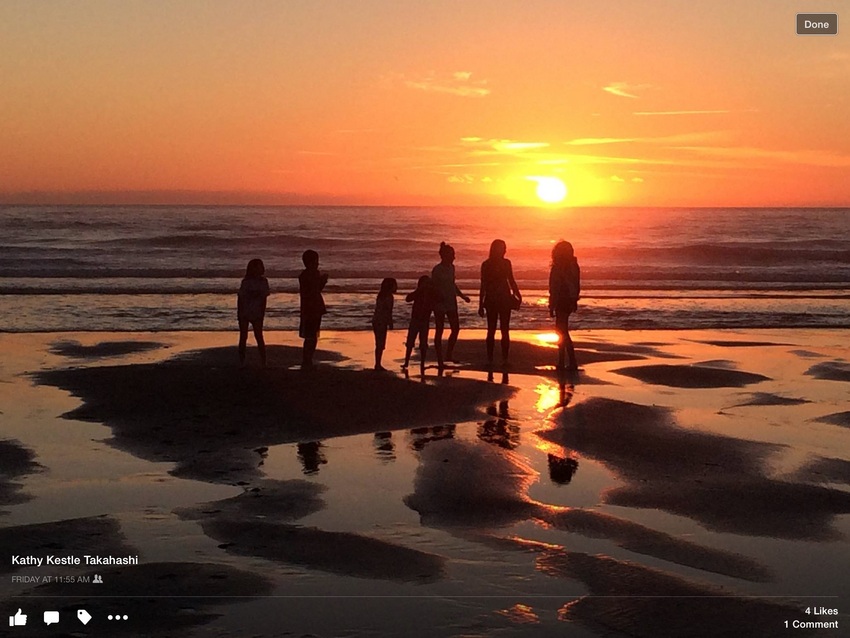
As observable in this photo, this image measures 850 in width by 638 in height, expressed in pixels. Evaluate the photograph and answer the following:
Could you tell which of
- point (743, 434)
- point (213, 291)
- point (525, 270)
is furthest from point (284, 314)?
point (525, 270)

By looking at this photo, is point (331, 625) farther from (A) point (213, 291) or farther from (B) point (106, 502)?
(A) point (213, 291)

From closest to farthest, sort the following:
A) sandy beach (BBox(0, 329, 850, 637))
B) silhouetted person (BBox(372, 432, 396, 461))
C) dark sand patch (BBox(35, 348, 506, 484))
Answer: sandy beach (BBox(0, 329, 850, 637)) < silhouetted person (BBox(372, 432, 396, 461)) < dark sand patch (BBox(35, 348, 506, 484))

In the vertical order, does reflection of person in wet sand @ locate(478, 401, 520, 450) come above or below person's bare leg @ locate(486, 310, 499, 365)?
below

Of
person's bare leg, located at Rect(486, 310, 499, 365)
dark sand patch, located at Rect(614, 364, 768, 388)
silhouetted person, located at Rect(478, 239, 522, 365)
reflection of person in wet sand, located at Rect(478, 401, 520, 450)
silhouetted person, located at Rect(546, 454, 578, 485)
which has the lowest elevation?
dark sand patch, located at Rect(614, 364, 768, 388)

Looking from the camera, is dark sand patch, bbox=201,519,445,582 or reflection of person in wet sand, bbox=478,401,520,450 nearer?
dark sand patch, bbox=201,519,445,582

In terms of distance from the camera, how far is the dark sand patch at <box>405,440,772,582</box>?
6.45 metres

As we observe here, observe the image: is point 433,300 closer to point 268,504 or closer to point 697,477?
point 697,477

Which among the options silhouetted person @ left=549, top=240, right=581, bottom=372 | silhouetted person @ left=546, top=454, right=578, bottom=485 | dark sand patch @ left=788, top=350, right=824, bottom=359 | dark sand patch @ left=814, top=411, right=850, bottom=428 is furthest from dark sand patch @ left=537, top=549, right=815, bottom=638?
dark sand patch @ left=788, top=350, right=824, bottom=359

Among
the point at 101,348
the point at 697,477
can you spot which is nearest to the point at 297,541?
the point at 697,477

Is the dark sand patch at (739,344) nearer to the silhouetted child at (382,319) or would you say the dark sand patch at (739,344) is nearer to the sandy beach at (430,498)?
the sandy beach at (430,498)

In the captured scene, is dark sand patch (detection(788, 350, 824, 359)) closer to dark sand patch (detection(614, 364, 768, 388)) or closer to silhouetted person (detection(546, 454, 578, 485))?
dark sand patch (detection(614, 364, 768, 388))

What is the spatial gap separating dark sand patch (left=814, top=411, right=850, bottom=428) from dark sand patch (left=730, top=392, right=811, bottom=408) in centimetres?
84

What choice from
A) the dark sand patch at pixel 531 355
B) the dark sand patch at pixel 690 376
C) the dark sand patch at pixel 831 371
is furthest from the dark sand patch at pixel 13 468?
the dark sand patch at pixel 831 371

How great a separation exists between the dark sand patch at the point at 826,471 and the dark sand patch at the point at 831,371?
5.67 meters
